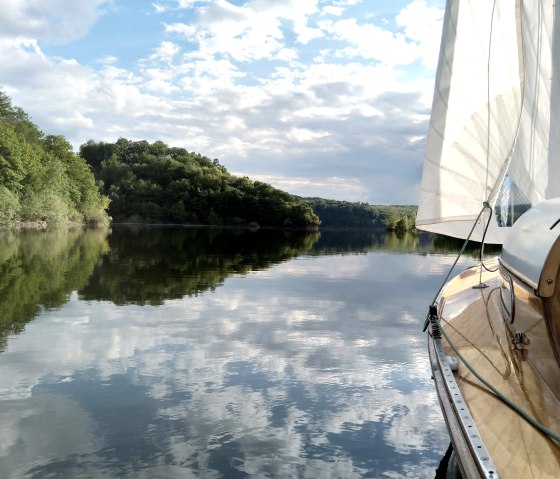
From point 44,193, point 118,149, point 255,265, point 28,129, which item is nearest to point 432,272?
point 255,265

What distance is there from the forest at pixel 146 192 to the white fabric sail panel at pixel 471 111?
4397cm

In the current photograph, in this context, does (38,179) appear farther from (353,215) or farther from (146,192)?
(353,215)

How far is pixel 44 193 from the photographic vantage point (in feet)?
156

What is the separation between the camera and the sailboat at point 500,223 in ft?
8.20

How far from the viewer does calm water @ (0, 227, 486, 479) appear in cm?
382

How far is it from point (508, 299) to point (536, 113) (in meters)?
2.37

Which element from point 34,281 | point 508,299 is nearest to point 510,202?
point 508,299

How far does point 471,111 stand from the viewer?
5.68 m

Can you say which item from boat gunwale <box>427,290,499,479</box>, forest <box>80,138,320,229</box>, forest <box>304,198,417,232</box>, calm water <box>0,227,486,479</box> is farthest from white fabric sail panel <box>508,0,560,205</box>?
forest <box>304,198,417,232</box>

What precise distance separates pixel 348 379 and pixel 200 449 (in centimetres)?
222

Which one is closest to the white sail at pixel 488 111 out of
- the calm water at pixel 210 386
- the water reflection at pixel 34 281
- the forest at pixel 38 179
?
the calm water at pixel 210 386

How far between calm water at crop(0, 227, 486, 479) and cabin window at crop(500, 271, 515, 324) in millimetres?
1159

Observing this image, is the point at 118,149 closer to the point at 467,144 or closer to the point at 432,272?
the point at 432,272

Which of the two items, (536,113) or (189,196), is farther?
(189,196)
